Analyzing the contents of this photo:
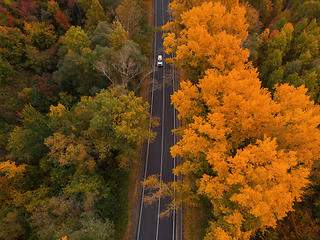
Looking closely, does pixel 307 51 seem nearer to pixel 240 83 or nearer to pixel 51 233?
pixel 240 83

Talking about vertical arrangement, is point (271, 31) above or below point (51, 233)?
above

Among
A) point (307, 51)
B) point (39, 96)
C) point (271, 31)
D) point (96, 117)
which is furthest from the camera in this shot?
point (271, 31)

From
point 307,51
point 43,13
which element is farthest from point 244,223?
point 43,13

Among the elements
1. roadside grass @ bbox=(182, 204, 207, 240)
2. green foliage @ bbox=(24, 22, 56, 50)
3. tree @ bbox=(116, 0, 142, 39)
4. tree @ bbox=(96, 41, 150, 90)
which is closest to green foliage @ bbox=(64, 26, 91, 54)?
tree @ bbox=(96, 41, 150, 90)

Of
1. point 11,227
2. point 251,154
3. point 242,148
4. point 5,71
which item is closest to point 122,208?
point 11,227

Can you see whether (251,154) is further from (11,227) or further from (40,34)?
(40,34)

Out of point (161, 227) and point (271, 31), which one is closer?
point (161, 227)

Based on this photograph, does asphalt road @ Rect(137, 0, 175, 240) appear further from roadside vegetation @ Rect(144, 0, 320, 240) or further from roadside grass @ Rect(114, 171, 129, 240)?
roadside vegetation @ Rect(144, 0, 320, 240)
